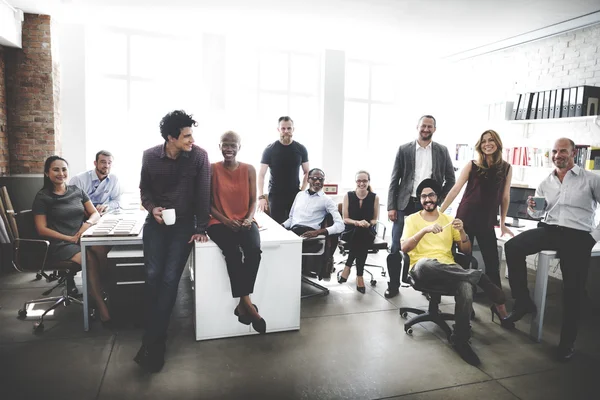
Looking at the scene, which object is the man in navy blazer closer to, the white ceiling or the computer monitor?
the computer monitor

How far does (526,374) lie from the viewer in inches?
106

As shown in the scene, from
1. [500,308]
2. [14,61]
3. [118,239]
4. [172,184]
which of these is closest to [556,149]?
[500,308]

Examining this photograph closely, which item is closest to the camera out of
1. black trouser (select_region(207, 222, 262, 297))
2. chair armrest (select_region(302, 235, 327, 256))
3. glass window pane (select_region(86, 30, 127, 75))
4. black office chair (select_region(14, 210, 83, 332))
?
black trouser (select_region(207, 222, 262, 297))

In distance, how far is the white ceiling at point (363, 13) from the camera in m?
4.38

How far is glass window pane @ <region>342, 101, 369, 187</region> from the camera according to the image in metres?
7.51

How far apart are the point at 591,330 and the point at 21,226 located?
4.70 meters

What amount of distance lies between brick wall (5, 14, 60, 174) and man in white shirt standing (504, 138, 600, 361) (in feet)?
17.8

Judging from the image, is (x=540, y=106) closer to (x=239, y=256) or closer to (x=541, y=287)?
(x=541, y=287)

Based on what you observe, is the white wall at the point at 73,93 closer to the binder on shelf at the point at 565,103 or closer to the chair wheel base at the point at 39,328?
the chair wheel base at the point at 39,328

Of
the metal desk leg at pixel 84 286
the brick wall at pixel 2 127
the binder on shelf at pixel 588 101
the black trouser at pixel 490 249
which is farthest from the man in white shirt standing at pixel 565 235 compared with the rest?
the brick wall at pixel 2 127

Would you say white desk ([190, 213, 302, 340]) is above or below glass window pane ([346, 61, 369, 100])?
below

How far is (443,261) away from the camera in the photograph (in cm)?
309

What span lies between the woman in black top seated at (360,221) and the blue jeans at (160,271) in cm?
204

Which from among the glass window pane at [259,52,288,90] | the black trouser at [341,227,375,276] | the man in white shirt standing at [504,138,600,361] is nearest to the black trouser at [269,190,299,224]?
the black trouser at [341,227,375,276]
